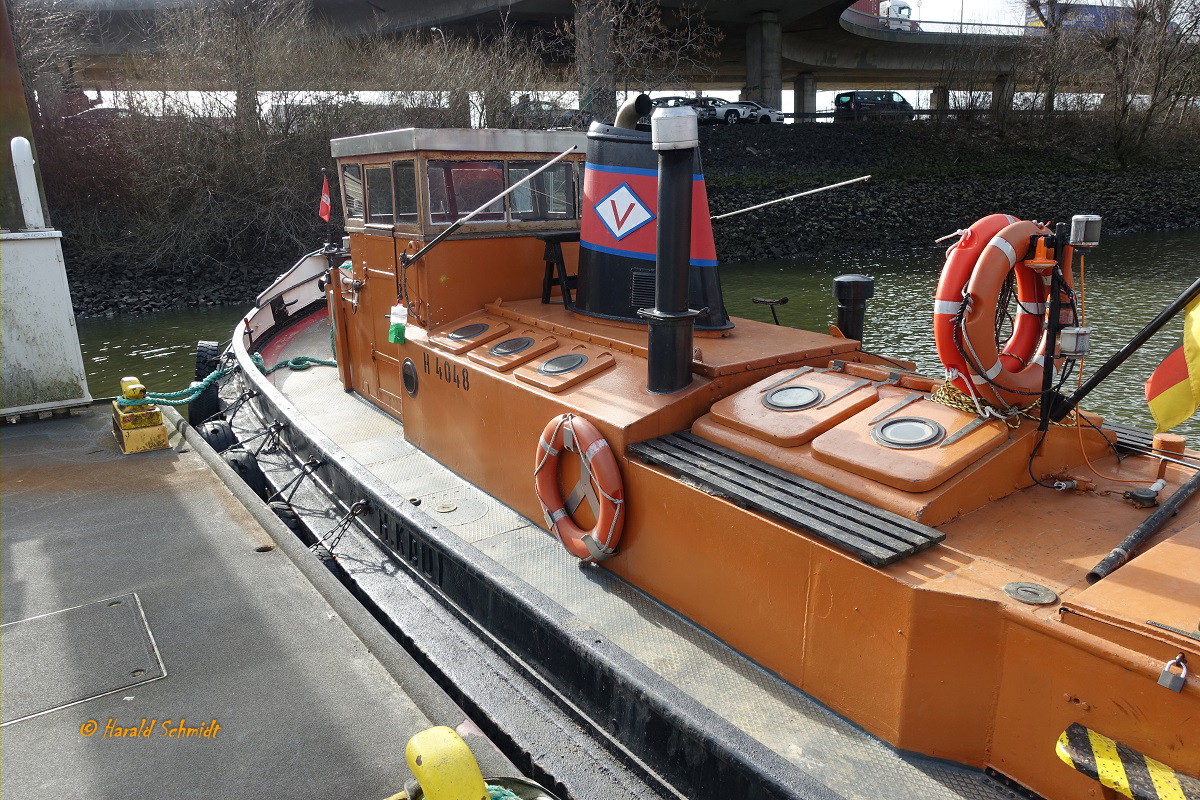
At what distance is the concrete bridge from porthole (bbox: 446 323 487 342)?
20.1 m

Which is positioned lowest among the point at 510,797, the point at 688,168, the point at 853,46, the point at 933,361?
the point at 933,361

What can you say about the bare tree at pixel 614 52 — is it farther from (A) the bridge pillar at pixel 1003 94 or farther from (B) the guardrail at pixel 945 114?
(A) the bridge pillar at pixel 1003 94

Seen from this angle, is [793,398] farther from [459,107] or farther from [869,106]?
[869,106]

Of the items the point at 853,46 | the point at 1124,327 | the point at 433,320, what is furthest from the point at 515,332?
the point at 853,46

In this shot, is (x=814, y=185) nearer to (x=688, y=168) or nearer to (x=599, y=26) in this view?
(x=599, y=26)

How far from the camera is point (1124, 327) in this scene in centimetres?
1366

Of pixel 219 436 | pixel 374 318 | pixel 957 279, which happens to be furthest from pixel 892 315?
pixel 957 279

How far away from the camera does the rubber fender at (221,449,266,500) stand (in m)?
7.27

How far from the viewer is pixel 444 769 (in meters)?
2.17

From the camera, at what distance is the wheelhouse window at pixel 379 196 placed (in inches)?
253

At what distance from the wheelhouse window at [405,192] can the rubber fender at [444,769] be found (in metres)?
4.55

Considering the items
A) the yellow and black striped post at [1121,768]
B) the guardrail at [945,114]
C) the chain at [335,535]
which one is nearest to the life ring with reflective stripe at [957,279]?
the yellow and black striped post at [1121,768]

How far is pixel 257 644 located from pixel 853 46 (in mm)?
46007

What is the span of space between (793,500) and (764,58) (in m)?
35.6
